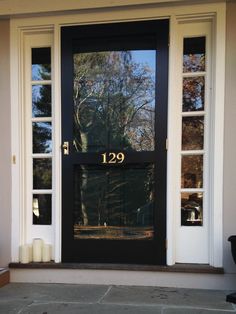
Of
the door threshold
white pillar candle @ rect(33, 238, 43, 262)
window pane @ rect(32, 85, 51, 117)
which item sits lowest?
the door threshold

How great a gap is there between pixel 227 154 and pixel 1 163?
2113 millimetres

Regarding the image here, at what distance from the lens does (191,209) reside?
3.14m

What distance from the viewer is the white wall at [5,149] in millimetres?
3270

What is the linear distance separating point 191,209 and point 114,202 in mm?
Result: 720

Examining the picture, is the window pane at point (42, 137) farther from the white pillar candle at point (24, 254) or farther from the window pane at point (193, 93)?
the window pane at point (193, 93)

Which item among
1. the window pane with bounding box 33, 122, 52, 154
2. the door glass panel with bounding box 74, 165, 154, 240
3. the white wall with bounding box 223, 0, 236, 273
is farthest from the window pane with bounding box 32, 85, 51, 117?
the white wall with bounding box 223, 0, 236, 273

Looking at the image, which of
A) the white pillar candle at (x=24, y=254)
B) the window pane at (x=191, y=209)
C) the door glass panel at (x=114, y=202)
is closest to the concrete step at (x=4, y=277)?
the white pillar candle at (x=24, y=254)

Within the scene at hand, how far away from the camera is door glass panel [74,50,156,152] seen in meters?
3.17

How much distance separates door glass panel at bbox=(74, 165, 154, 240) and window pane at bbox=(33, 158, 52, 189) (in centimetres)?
29

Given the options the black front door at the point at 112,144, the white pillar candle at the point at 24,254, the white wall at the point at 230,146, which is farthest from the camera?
the white pillar candle at the point at 24,254

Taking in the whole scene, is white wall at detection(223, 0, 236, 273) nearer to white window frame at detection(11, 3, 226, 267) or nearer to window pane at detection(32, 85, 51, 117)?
white window frame at detection(11, 3, 226, 267)

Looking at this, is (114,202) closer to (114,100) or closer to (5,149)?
(114,100)

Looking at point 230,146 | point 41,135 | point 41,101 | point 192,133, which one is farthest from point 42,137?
point 230,146

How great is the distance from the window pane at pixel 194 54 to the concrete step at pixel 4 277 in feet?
8.28
